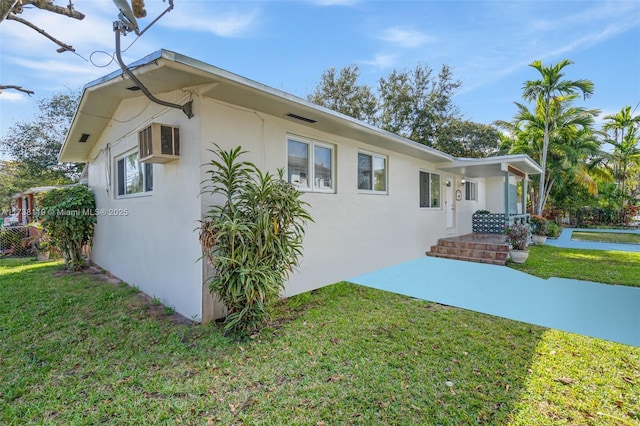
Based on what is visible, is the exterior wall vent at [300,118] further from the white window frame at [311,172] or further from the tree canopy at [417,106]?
the tree canopy at [417,106]

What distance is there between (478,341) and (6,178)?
29976 mm

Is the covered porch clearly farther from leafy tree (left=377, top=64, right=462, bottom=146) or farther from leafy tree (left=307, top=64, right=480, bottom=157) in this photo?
leafy tree (left=377, top=64, right=462, bottom=146)

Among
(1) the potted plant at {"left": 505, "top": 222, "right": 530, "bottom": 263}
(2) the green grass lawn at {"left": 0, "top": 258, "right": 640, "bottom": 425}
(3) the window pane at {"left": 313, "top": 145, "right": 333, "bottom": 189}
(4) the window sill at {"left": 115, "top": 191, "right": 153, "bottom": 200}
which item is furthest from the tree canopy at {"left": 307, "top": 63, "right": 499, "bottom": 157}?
(2) the green grass lawn at {"left": 0, "top": 258, "right": 640, "bottom": 425}

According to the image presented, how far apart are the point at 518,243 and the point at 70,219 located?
38.2ft

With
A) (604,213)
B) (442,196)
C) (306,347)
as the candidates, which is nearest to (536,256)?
(442,196)

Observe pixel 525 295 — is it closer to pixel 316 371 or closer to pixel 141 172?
pixel 316 371

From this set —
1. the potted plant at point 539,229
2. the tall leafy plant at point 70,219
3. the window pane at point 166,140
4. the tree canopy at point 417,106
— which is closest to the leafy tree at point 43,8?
the window pane at point 166,140

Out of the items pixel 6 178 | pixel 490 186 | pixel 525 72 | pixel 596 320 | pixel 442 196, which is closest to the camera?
pixel 596 320

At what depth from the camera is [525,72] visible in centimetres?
1348

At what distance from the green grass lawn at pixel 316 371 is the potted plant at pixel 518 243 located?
172 inches

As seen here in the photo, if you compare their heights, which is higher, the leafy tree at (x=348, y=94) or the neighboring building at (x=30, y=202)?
the leafy tree at (x=348, y=94)

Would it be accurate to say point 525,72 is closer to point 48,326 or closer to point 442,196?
point 442,196

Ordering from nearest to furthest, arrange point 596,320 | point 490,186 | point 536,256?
point 596,320 < point 536,256 < point 490,186

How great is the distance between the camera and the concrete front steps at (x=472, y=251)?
8127 millimetres
